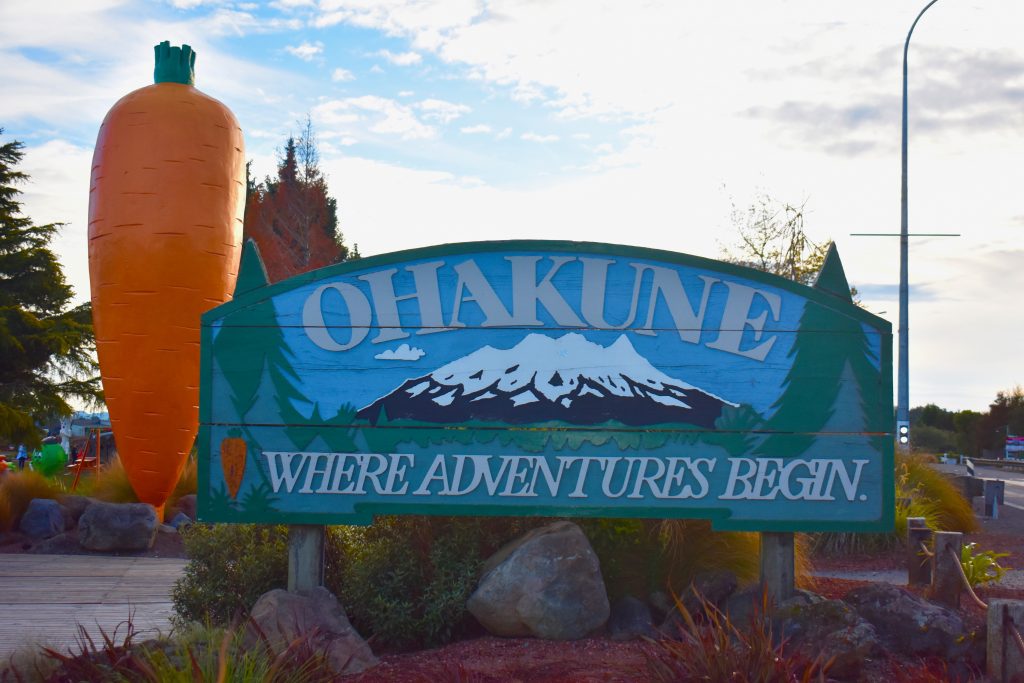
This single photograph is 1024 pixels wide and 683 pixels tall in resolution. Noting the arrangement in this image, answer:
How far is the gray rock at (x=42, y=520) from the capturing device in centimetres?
1282

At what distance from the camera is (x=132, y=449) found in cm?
1234

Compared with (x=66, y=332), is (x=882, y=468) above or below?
below

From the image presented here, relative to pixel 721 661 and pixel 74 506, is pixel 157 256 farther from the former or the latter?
pixel 721 661

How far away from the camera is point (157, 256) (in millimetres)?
11969

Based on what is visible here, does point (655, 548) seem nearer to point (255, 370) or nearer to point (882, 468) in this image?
point (882, 468)

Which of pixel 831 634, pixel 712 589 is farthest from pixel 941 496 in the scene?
pixel 831 634

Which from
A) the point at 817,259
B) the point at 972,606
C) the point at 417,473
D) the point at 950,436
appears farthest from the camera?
the point at 950,436

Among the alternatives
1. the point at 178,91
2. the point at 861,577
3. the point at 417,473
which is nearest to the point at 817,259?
the point at 861,577

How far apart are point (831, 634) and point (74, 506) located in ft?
36.1

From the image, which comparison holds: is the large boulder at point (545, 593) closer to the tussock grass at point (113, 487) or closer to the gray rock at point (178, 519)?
the gray rock at point (178, 519)

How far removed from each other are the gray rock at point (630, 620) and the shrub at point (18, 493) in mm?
9560

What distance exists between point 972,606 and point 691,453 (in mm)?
2556

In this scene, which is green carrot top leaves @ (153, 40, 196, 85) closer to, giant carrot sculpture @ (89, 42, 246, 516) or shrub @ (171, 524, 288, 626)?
giant carrot sculpture @ (89, 42, 246, 516)

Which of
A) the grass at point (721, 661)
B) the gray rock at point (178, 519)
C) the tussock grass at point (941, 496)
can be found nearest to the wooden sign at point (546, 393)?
the grass at point (721, 661)
